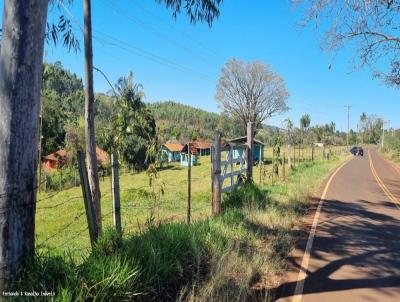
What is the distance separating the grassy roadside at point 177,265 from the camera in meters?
3.94

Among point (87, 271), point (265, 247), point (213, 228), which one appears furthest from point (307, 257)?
point (87, 271)

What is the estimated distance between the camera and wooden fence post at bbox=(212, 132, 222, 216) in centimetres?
933

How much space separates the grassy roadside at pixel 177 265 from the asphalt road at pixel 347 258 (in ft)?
1.32

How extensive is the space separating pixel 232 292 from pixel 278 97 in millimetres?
54461

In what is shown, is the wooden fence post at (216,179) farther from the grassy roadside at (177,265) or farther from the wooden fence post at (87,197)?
the wooden fence post at (87,197)

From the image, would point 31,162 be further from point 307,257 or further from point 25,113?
point 307,257

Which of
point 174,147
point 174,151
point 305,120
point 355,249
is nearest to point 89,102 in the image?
point 355,249

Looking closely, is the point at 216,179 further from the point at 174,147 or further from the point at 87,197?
the point at 174,147

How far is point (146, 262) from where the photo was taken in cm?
488

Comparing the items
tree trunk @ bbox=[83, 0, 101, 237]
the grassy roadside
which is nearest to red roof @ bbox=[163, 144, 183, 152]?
the grassy roadside

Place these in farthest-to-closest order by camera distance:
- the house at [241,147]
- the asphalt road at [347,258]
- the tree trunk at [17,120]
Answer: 1. the house at [241,147]
2. the asphalt road at [347,258]
3. the tree trunk at [17,120]

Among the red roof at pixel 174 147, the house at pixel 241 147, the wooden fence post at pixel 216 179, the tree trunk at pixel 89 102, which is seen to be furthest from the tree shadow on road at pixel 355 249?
the red roof at pixel 174 147

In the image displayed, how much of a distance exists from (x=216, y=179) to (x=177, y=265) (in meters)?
4.28

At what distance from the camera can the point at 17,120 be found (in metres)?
3.55
